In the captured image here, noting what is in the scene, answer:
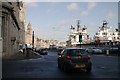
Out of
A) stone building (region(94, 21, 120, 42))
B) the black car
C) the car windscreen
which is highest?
stone building (region(94, 21, 120, 42))

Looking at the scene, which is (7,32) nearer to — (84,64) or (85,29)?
(84,64)

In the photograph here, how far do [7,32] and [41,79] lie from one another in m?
24.6

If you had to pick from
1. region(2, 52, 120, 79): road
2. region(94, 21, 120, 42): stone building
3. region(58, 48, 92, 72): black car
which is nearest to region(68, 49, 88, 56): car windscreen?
region(58, 48, 92, 72): black car

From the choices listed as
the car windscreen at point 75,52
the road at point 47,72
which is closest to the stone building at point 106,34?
the road at point 47,72

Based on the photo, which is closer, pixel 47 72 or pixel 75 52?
pixel 47 72

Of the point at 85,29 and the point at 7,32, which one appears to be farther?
the point at 85,29

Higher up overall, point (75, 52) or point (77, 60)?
point (75, 52)

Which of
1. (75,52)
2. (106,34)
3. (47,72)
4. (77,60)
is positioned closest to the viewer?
(47,72)

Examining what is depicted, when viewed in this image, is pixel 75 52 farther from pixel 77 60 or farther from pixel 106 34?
pixel 106 34

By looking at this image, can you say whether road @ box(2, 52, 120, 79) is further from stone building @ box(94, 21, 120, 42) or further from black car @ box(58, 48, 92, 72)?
stone building @ box(94, 21, 120, 42)

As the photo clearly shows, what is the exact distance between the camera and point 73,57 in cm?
1919

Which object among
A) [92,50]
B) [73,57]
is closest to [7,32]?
[73,57]

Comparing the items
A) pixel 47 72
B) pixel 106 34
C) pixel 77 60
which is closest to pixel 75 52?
pixel 77 60

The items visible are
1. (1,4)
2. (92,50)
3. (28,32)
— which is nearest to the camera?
(1,4)
